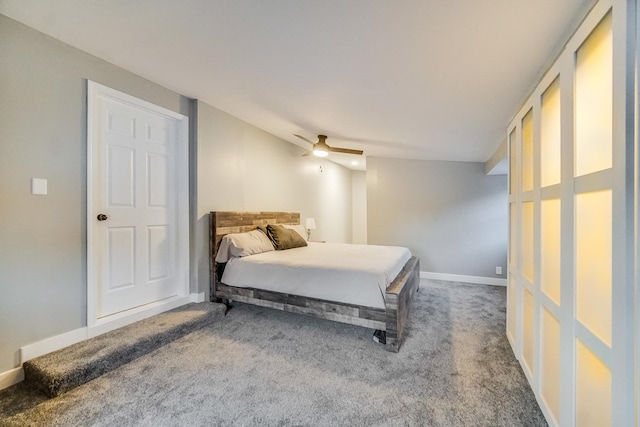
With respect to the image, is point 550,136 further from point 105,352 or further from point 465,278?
point 465,278

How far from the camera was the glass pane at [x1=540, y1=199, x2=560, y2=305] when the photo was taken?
52.9 inches

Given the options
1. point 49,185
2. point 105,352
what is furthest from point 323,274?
point 49,185

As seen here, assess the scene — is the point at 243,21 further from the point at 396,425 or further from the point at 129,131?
the point at 396,425

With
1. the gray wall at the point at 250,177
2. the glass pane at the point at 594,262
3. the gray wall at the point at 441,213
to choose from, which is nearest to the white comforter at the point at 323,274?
the gray wall at the point at 250,177

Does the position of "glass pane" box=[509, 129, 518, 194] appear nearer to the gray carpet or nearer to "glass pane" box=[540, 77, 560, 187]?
"glass pane" box=[540, 77, 560, 187]

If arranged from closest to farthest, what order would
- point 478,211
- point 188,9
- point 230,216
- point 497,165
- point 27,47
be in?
point 188,9 → point 27,47 → point 230,216 → point 497,165 → point 478,211

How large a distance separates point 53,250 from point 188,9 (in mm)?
2015

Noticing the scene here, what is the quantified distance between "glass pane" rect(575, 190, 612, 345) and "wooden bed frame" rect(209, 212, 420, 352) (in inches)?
51.5

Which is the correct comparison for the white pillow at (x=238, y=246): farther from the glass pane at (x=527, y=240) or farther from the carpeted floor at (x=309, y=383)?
the glass pane at (x=527, y=240)

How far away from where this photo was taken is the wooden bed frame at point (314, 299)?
2250 mm

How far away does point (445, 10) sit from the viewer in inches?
51.6

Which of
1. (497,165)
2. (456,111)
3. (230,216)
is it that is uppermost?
(456,111)

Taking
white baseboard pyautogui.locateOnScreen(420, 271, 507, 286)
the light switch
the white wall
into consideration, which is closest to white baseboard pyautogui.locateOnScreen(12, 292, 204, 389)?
the light switch

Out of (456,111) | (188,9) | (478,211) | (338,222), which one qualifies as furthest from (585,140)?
(338,222)
